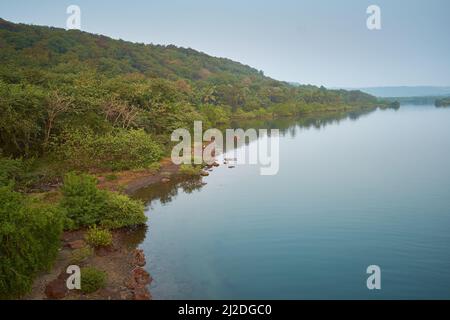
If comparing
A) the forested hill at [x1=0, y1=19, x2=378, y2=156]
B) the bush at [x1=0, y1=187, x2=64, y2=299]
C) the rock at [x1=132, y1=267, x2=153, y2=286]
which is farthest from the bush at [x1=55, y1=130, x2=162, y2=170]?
the rock at [x1=132, y1=267, x2=153, y2=286]

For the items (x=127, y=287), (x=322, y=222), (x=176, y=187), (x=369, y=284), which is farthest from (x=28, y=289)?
(x=176, y=187)

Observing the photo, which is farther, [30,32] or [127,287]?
[30,32]

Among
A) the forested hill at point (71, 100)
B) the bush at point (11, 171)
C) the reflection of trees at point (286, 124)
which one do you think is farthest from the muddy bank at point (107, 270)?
the reflection of trees at point (286, 124)

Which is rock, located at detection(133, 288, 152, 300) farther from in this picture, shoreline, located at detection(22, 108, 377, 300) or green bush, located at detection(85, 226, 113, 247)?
green bush, located at detection(85, 226, 113, 247)

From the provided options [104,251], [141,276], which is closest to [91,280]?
[141,276]

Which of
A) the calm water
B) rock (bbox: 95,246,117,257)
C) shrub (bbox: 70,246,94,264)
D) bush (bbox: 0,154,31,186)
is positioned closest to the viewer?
the calm water

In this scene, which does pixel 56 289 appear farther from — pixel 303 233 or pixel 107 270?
pixel 303 233

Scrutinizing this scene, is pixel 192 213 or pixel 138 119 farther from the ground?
pixel 138 119

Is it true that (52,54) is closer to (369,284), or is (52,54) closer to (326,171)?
(326,171)
